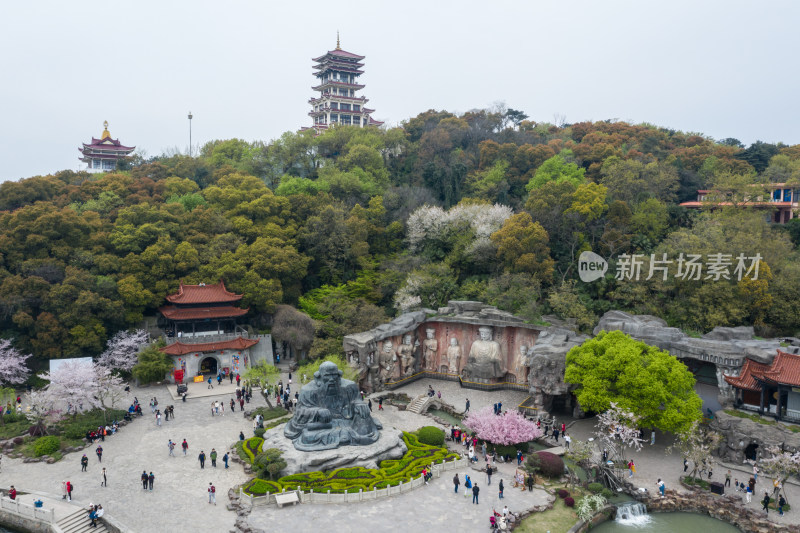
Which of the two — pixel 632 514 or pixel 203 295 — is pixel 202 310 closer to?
pixel 203 295

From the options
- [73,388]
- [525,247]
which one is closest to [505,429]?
[525,247]

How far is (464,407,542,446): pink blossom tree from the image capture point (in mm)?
22891

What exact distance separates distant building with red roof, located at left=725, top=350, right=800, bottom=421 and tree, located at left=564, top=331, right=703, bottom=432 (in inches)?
88.3

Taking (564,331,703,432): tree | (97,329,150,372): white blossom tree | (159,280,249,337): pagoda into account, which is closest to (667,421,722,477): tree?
(564,331,703,432): tree

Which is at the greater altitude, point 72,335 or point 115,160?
point 115,160

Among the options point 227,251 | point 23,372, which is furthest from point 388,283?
point 23,372

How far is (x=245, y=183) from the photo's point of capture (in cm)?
4188

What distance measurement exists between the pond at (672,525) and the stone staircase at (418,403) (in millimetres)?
11180

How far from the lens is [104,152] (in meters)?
57.1

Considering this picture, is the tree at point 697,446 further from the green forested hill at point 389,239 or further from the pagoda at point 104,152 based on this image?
the pagoda at point 104,152

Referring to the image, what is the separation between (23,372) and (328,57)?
46.3 meters

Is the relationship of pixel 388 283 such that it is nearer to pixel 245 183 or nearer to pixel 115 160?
pixel 245 183

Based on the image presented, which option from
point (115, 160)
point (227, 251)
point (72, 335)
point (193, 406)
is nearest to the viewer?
point (193, 406)

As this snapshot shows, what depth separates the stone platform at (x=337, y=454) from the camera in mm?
21094
